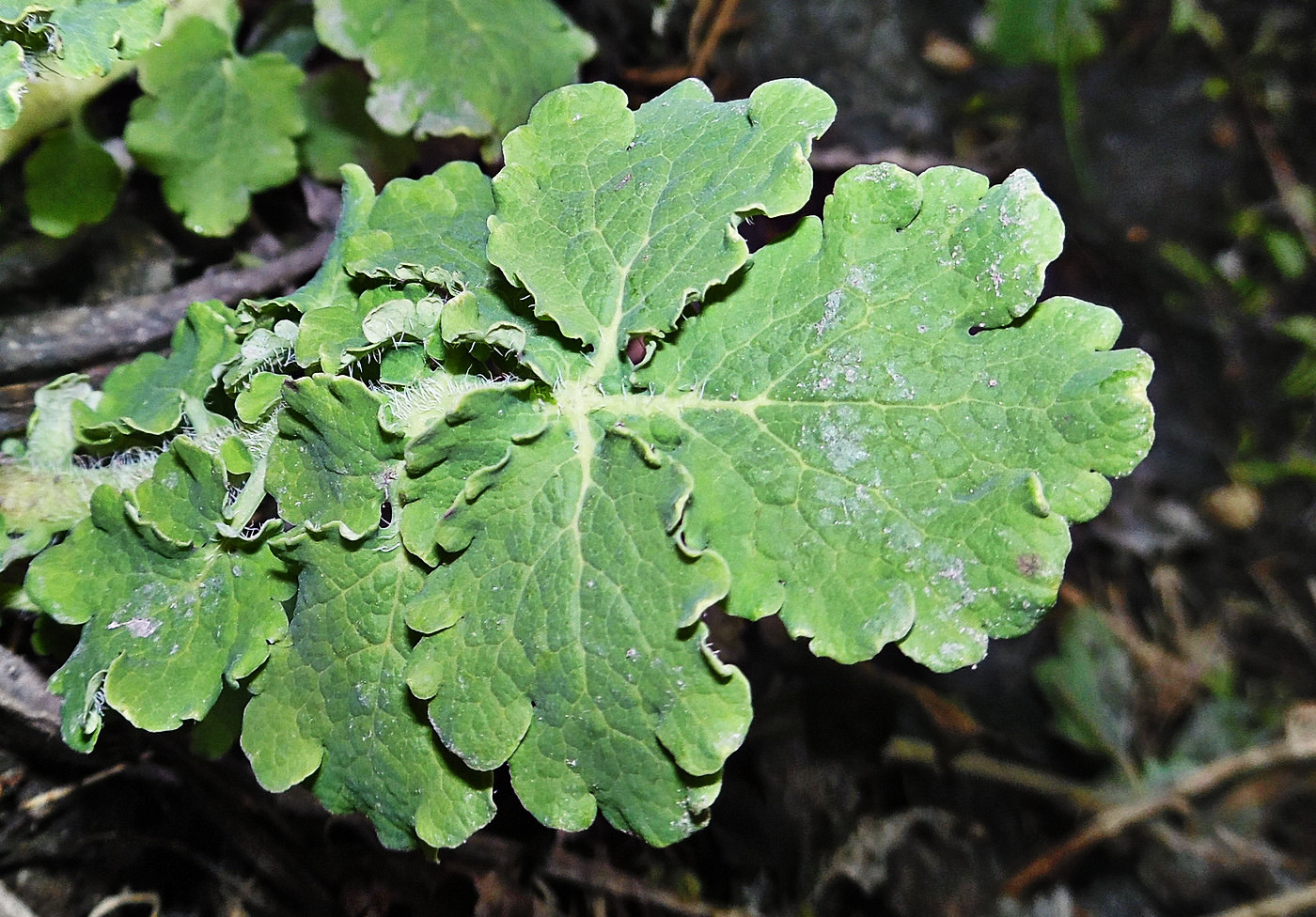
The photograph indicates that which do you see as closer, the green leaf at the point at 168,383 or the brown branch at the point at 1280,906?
the green leaf at the point at 168,383

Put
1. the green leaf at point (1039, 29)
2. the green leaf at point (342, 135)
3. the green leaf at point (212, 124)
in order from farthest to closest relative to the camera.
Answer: the green leaf at point (1039, 29) < the green leaf at point (342, 135) < the green leaf at point (212, 124)

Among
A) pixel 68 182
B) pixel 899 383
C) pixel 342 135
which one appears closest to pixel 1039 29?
pixel 342 135

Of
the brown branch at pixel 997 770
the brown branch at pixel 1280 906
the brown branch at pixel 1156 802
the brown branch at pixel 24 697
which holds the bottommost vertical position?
the brown branch at pixel 1280 906

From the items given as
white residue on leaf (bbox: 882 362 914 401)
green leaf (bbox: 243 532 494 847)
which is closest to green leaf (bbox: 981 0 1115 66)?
white residue on leaf (bbox: 882 362 914 401)

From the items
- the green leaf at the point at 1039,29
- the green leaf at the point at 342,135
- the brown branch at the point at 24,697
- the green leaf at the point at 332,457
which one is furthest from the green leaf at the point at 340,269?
the green leaf at the point at 1039,29

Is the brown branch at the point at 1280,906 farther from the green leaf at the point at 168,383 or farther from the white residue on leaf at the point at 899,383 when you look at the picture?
the green leaf at the point at 168,383

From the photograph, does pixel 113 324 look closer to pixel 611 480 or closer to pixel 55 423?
pixel 55 423

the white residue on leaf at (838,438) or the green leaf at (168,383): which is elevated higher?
the white residue on leaf at (838,438)
